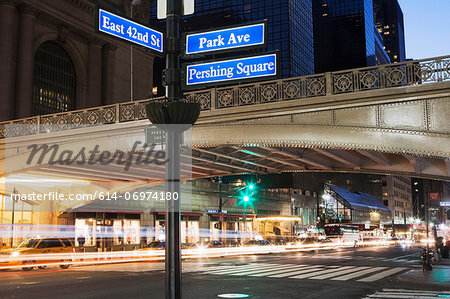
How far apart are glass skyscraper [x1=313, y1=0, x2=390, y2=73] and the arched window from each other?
138 m

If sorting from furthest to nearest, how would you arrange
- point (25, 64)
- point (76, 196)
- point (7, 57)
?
point (76, 196) < point (25, 64) < point (7, 57)

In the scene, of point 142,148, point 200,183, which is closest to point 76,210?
point 200,183

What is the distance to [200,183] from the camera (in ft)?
182

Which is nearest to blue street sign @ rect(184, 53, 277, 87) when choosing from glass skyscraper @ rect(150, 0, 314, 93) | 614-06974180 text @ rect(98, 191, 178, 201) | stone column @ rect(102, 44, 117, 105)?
614-06974180 text @ rect(98, 191, 178, 201)

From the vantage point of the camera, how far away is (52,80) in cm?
4853

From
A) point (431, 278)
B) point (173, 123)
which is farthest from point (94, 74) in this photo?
point (173, 123)

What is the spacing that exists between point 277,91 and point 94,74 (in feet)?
107

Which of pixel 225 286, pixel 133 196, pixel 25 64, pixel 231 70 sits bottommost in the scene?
pixel 225 286

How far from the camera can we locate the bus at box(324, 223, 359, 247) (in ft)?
244

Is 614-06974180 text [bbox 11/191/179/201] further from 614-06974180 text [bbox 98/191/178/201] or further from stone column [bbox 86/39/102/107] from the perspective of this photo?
stone column [bbox 86/39/102/107]

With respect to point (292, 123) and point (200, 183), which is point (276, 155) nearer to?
point (292, 123)

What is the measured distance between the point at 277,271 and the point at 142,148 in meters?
9.99

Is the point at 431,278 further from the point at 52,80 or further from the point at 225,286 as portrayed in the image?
the point at 52,80

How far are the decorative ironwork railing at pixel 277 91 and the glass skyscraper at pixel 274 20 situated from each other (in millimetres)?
75268
